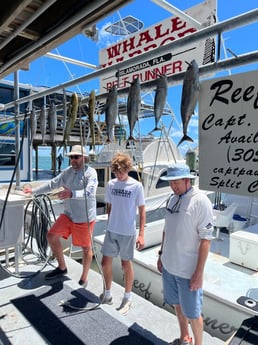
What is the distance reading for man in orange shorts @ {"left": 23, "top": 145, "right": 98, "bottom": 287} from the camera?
3.32 m

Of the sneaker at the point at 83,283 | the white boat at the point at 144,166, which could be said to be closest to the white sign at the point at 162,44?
the sneaker at the point at 83,283

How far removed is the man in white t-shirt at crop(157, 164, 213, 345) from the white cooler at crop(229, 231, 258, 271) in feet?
9.21

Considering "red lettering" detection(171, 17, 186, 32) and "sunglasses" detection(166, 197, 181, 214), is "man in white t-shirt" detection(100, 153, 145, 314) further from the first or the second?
"red lettering" detection(171, 17, 186, 32)

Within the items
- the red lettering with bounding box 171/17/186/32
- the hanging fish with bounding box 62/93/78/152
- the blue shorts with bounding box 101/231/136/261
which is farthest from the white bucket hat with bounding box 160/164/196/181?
the red lettering with bounding box 171/17/186/32

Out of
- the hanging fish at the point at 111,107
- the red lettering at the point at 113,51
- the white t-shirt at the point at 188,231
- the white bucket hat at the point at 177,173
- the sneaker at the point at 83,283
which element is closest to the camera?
the hanging fish at the point at 111,107

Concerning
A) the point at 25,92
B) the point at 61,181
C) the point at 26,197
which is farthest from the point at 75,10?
the point at 25,92

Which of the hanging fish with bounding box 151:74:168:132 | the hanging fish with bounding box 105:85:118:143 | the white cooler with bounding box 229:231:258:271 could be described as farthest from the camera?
the white cooler with bounding box 229:231:258:271

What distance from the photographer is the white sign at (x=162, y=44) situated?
317 cm

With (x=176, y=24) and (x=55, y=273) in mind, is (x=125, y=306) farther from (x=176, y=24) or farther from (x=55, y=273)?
(x=176, y=24)

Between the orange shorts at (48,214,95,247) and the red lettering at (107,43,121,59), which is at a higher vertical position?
the red lettering at (107,43,121,59)

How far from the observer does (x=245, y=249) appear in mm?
4777

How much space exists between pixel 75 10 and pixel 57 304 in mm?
2793

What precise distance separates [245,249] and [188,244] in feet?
10.2

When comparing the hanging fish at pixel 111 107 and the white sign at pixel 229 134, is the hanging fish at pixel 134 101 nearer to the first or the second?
the hanging fish at pixel 111 107
